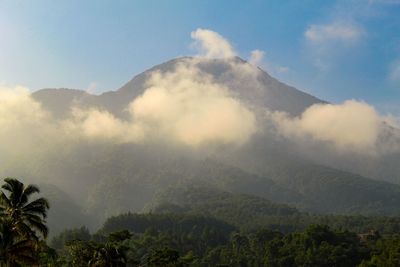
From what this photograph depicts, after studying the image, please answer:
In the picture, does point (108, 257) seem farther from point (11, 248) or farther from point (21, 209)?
point (11, 248)

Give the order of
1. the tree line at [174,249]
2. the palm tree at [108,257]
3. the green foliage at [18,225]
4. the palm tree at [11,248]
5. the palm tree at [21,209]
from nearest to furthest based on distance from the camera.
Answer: the palm tree at [11,248] < the green foliage at [18,225] < the tree line at [174,249] < the palm tree at [21,209] < the palm tree at [108,257]

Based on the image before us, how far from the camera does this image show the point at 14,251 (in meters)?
43.6

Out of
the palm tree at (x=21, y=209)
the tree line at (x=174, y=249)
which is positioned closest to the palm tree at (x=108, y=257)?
the tree line at (x=174, y=249)

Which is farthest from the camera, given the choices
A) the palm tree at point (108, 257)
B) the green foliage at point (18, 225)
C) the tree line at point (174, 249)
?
the palm tree at point (108, 257)

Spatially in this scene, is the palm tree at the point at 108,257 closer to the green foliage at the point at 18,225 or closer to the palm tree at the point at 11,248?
the green foliage at the point at 18,225

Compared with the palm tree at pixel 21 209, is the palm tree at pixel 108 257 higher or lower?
lower

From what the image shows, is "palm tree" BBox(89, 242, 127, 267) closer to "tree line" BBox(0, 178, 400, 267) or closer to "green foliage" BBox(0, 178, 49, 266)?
"tree line" BBox(0, 178, 400, 267)

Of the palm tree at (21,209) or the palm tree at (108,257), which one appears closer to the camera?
the palm tree at (21,209)

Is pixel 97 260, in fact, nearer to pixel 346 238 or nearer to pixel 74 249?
pixel 74 249

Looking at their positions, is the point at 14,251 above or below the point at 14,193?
below

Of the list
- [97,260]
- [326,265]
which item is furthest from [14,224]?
[326,265]

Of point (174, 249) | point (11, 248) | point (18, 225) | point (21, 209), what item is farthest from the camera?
point (174, 249)

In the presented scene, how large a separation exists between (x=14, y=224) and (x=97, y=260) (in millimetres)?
14896

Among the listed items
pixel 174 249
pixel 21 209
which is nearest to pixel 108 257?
pixel 21 209
